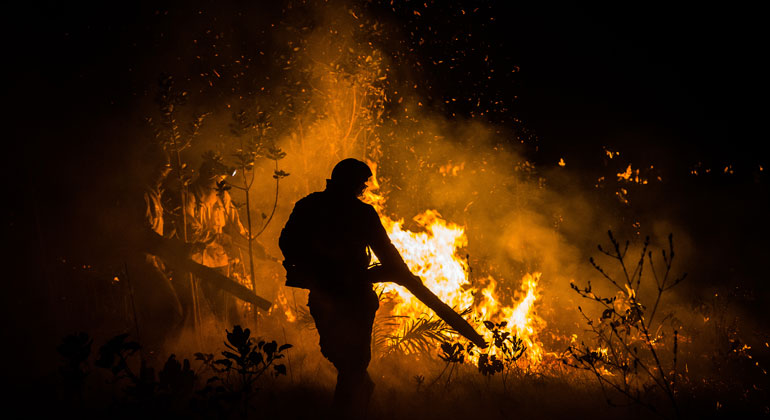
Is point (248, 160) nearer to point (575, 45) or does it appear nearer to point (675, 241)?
point (575, 45)

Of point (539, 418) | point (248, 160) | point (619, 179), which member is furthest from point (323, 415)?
point (619, 179)

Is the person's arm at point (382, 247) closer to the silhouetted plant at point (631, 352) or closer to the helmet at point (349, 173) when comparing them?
the helmet at point (349, 173)

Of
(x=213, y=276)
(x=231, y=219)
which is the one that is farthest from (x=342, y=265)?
(x=231, y=219)

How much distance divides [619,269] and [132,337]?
7.59 metres

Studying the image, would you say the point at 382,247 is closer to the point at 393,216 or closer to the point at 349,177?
the point at 349,177

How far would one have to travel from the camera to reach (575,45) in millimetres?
7188

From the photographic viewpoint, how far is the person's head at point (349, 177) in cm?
361

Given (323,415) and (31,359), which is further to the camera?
(31,359)

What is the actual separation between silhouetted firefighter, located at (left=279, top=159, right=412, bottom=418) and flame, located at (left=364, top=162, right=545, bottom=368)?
3.31 metres

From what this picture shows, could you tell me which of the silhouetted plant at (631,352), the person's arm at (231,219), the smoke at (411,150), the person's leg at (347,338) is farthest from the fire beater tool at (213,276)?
the silhouetted plant at (631,352)

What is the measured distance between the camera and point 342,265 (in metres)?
3.56

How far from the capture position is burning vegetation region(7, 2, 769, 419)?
6.29 meters

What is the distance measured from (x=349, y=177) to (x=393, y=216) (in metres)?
4.79

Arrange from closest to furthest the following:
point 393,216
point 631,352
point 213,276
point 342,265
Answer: point 342,265 < point 631,352 < point 213,276 < point 393,216
